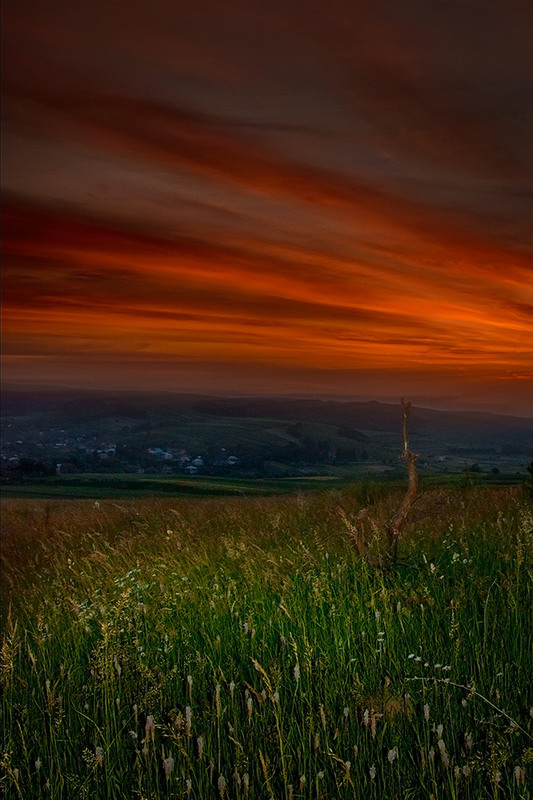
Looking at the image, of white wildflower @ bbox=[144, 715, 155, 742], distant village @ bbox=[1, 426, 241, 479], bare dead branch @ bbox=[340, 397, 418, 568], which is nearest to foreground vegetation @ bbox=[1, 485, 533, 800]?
white wildflower @ bbox=[144, 715, 155, 742]

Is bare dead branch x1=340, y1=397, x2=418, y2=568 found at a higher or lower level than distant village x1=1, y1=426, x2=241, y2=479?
higher

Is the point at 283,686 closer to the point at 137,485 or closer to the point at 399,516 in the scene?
the point at 399,516

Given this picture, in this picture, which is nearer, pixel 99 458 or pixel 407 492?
pixel 407 492

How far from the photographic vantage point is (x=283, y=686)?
19.1 feet

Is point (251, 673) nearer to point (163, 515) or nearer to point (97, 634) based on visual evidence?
point (97, 634)

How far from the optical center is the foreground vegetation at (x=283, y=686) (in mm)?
4652

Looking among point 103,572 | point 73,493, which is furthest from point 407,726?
point 73,493

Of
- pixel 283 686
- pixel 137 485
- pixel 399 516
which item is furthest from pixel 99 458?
pixel 283 686

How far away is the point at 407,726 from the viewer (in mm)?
5055

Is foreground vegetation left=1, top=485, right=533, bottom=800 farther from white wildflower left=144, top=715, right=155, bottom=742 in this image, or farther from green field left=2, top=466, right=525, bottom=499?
green field left=2, top=466, right=525, bottom=499

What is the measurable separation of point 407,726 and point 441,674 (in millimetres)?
855

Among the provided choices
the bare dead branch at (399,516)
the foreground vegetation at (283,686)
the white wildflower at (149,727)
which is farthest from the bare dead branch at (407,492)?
the white wildflower at (149,727)

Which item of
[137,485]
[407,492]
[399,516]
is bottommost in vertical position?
[137,485]

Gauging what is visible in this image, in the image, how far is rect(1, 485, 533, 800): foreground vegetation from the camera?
15.3 feet
